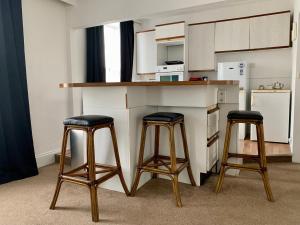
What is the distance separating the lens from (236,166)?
2.18 meters

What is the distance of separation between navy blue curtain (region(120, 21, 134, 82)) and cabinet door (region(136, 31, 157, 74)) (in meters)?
0.30

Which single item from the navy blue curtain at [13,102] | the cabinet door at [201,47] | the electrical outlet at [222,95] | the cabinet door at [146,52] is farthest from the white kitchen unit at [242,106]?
the navy blue curtain at [13,102]

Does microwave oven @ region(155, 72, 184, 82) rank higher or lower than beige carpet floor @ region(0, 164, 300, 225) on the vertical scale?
higher

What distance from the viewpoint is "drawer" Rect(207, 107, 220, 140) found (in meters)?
2.39

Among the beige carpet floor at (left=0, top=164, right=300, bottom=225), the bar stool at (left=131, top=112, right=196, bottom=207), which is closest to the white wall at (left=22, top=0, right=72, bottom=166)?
the beige carpet floor at (left=0, top=164, right=300, bottom=225)

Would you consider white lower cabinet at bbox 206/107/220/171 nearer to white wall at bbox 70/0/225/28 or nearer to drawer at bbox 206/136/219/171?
drawer at bbox 206/136/219/171

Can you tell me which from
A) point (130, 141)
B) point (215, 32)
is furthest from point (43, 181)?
point (215, 32)

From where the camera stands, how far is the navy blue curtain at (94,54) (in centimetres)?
383

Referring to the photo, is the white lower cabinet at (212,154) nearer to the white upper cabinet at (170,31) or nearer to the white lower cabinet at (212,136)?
the white lower cabinet at (212,136)

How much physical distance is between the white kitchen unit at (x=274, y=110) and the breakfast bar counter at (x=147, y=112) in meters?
1.60

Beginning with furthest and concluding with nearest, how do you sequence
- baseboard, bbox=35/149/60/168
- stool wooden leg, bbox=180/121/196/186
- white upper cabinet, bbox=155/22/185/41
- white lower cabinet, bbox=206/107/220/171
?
white upper cabinet, bbox=155/22/185/41
baseboard, bbox=35/149/60/168
white lower cabinet, bbox=206/107/220/171
stool wooden leg, bbox=180/121/196/186

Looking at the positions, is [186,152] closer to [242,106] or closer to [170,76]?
[242,106]

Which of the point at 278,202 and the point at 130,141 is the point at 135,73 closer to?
the point at 130,141

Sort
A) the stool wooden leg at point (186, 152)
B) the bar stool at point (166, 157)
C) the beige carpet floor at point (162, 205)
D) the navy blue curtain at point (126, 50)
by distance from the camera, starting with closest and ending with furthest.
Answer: the beige carpet floor at point (162, 205), the bar stool at point (166, 157), the stool wooden leg at point (186, 152), the navy blue curtain at point (126, 50)
